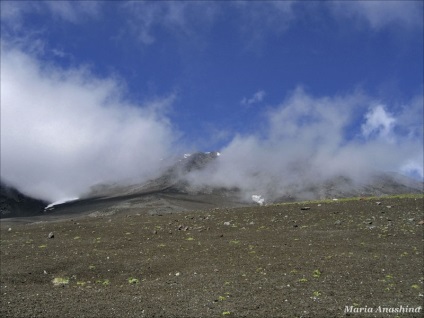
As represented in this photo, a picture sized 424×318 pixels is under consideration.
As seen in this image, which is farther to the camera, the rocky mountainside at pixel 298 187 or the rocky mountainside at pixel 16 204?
the rocky mountainside at pixel 298 187

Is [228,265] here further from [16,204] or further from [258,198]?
[16,204]

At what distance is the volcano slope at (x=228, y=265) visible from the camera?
43.0ft

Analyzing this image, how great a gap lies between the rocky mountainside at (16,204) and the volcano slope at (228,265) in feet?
288

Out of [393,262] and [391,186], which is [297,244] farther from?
[391,186]

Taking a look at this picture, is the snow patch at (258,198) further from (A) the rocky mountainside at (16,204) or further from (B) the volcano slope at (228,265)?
(B) the volcano slope at (228,265)

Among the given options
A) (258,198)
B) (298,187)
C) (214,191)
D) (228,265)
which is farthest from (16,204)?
(228,265)

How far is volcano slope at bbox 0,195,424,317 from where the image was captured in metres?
13.1

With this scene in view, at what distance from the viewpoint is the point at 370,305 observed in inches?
507

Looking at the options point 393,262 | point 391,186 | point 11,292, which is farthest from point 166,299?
point 391,186

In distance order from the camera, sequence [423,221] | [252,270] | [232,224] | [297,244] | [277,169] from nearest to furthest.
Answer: [252,270]
[297,244]
[423,221]
[232,224]
[277,169]

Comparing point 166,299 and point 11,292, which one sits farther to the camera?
point 11,292

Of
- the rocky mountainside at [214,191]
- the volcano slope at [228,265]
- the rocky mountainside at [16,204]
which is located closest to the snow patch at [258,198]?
the rocky mountainside at [214,191]

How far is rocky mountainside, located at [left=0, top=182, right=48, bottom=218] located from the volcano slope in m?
87.9

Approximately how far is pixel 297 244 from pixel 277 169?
121 meters
